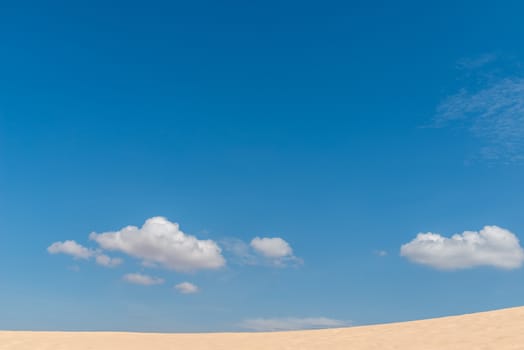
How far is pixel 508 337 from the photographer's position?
61.0ft

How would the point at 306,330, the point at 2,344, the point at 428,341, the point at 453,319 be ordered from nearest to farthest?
the point at 428,341, the point at 2,344, the point at 453,319, the point at 306,330

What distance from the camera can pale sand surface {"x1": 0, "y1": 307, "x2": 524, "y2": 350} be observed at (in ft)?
63.5

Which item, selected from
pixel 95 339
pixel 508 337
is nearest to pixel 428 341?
pixel 508 337

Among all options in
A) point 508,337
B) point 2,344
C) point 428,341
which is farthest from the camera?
point 2,344

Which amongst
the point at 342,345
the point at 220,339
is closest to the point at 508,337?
the point at 342,345

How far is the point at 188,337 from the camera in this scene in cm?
2478

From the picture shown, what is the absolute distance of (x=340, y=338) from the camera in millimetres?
22078

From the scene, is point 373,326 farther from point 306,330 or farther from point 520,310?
point 520,310

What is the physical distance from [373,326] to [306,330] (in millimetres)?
3009

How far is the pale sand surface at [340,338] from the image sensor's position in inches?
762

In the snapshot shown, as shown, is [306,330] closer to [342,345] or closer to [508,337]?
[342,345]

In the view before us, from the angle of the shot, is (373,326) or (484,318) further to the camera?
(373,326)

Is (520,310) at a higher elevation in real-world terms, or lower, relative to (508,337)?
higher

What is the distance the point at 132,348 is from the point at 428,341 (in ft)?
37.8
